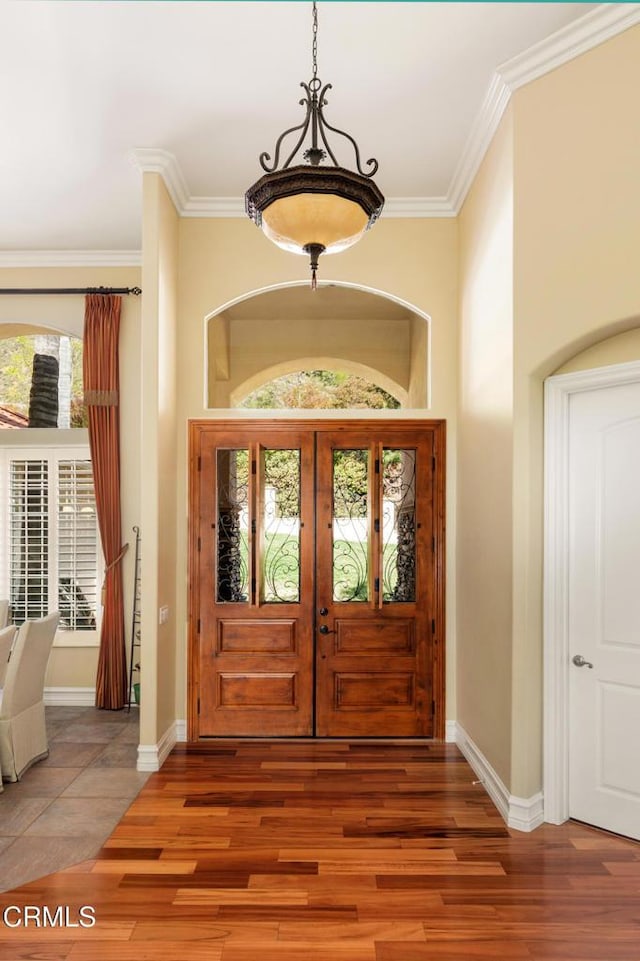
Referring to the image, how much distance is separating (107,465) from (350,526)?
224 centimetres

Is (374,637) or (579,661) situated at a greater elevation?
(579,661)

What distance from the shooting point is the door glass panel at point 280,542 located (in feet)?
17.1

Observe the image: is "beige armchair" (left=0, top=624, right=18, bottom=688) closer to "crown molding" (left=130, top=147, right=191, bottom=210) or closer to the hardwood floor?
the hardwood floor

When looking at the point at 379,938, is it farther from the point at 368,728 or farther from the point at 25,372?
the point at 25,372

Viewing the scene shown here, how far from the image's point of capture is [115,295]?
610cm

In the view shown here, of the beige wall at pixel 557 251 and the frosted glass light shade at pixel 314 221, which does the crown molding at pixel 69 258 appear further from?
the beige wall at pixel 557 251

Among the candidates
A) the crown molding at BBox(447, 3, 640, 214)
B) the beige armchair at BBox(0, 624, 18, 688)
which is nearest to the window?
the beige armchair at BBox(0, 624, 18, 688)

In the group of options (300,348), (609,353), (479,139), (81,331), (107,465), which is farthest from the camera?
(81,331)

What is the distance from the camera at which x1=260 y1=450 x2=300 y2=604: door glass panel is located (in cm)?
521

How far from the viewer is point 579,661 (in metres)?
3.71

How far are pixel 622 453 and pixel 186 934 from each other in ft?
9.63

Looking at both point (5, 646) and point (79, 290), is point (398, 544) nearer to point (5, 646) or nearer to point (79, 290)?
point (5, 646)

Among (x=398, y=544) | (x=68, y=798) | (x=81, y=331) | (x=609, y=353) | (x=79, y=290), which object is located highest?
(x=79, y=290)

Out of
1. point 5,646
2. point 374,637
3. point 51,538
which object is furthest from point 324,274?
point 5,646
